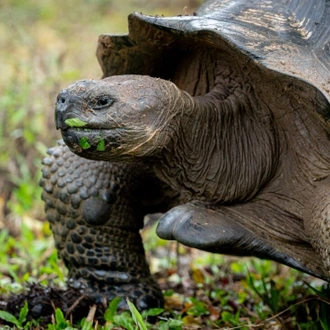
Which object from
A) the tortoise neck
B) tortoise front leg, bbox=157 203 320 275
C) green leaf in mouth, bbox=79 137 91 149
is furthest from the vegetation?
green leaf in mouth, bbox=79 137 91 149

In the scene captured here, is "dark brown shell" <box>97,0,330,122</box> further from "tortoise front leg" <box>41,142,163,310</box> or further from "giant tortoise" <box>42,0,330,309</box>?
"tortoise front leg" <box>41,142,163,310</box>

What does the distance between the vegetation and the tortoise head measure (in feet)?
2.13

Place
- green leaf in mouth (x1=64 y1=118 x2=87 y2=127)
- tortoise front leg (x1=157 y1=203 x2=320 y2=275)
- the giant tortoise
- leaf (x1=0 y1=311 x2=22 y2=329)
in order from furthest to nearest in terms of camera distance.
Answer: leaf (x1=0 y1=311 x2=22 y2=329)
tortoise front leg (x1=157 y1=203 x2=320 y2=275)
the giant tortoise
green leaf in mouth (x1=64 y1=118 x2=87 y2=127)

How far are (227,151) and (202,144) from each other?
0.14 metres

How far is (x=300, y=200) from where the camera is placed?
3131 mm

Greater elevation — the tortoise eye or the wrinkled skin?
the tortoise eye

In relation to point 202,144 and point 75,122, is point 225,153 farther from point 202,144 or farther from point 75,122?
point 75,122

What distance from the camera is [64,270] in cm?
428

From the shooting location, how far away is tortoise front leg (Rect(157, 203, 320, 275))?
9.60ft

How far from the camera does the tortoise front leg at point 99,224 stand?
3.47 meters

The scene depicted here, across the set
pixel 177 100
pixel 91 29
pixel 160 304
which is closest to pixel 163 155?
pixel 177 100

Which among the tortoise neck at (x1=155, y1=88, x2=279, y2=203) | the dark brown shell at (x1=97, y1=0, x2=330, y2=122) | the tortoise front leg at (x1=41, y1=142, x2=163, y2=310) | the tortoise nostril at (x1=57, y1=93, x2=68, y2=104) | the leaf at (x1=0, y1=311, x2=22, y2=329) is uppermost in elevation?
the dark brown shell at (x1=97, y1=0, x2=330, y2=122)

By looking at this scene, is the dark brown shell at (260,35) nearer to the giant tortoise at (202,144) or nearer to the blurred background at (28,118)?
the giant tortoise at (202,144)

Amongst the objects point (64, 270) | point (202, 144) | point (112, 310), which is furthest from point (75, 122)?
point (64, 270)
